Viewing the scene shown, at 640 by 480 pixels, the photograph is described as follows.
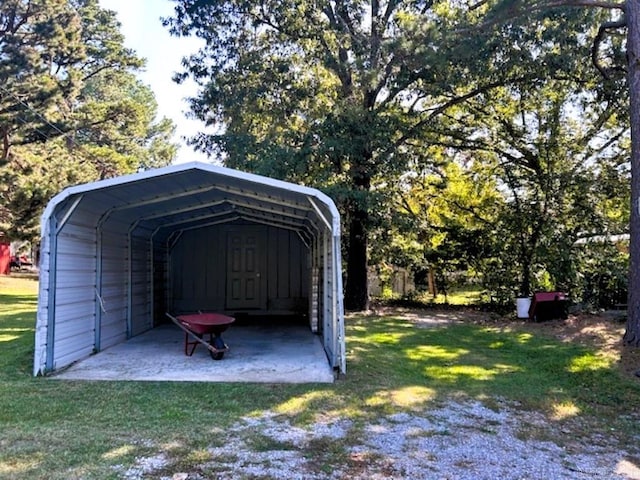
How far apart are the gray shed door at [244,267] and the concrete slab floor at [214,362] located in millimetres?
3128

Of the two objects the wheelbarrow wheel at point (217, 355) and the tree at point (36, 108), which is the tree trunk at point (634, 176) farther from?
the tree at point (36, 108)

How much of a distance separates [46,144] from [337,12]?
34.3 feet

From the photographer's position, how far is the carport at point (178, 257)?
18.3ft

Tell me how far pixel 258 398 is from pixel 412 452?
173cm

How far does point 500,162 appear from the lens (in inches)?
474

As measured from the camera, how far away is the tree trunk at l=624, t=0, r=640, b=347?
22.7ft

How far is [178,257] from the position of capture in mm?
11586

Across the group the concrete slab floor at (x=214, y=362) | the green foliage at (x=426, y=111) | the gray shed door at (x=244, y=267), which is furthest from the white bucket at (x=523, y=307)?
the gray shed door at (x=244, y=267)

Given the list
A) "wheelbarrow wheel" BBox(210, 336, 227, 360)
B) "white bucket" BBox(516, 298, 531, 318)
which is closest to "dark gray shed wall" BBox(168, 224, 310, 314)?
"white bucket" BBox(516, 298, 531, 318)

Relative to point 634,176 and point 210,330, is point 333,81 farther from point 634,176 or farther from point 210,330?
point 210,330

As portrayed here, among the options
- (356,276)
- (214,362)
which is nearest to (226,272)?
(356,276)

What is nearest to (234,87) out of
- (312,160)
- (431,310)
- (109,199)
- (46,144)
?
(312,160)

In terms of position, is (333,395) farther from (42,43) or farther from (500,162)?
(42,43)

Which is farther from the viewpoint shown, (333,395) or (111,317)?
(111,317)
